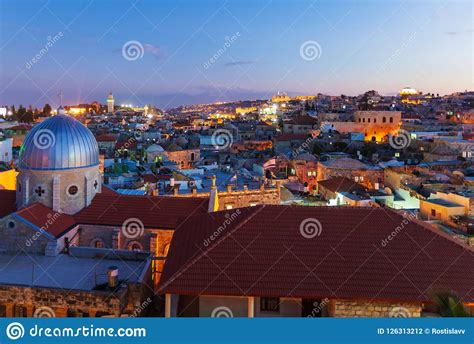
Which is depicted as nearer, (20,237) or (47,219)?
(20,237)

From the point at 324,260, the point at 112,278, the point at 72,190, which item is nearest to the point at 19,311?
the point at 112,278

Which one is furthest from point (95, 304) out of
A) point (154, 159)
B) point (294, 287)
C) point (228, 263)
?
point (154, 159)

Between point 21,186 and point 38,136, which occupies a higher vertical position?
point 38,136

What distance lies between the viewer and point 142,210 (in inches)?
757

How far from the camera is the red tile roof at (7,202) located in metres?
19.6

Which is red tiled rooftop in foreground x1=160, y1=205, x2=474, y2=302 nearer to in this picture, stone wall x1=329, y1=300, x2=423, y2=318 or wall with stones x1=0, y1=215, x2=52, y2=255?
stone wall x1=329, y1=300, x2=423, y2=318

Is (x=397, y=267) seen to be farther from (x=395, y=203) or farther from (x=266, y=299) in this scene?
(x=395, y=203)

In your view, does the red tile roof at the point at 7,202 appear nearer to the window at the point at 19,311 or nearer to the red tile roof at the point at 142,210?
the red tile roof at the point at 142,210

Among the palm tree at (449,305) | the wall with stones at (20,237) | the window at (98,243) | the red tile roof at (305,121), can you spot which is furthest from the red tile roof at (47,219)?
the red tile roof at (305,121)

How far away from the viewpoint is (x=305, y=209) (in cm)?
1295

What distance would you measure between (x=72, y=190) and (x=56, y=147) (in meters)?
1.86

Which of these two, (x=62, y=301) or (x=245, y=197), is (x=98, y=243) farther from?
(x=245, y=197)

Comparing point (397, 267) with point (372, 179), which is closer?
point (397, 267)

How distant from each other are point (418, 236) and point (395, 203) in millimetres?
16474
